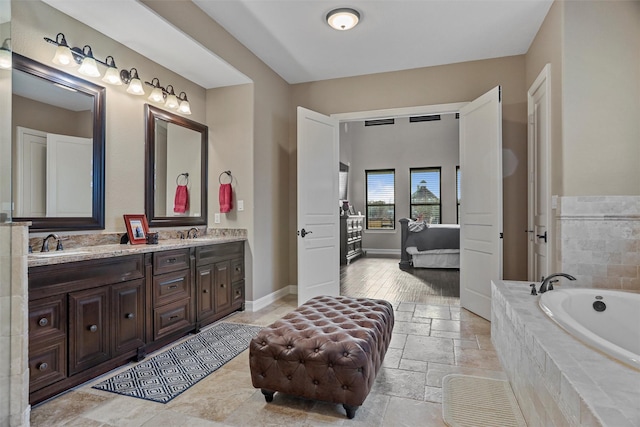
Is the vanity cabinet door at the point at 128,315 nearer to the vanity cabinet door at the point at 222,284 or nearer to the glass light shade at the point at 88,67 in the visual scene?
the vanity cabinet door at the point at 222,284

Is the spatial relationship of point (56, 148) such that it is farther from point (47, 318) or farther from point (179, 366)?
point (179, 366)

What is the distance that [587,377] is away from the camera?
112 cm

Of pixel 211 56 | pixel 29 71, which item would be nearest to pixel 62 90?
pixel 29 71

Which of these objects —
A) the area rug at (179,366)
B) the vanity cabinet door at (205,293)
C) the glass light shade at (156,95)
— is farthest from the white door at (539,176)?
the glass light shade at (156,95)

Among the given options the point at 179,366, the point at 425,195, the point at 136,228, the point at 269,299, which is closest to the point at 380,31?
the point at 136,228

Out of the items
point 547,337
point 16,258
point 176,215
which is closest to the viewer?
point 547,337

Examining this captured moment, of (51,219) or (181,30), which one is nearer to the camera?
(51,219)

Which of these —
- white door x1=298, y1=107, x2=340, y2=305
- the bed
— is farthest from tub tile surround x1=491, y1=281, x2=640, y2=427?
the bed

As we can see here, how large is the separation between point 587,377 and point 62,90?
135 inches

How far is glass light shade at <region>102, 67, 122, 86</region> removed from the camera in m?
2.77

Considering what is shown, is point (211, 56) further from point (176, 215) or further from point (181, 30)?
point (176, 215)

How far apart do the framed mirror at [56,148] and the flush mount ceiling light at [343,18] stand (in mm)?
2062

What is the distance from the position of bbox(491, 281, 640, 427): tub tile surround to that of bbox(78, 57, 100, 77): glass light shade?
329 cm

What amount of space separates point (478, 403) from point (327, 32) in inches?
132
